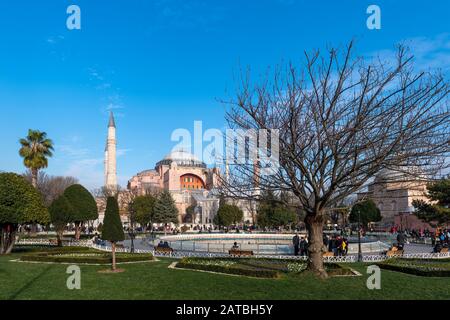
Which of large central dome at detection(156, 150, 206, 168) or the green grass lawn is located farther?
large central dome at detection(156, 150, 206, 168)

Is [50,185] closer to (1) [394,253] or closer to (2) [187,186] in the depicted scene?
(1) [394,253]

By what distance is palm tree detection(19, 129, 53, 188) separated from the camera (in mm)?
33438

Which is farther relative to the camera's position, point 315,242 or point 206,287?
point 315,242

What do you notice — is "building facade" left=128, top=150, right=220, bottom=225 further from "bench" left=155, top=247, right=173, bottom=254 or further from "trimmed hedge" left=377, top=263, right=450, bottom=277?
"trimmed hedge" left=377, top=263, right=450, bottom=277

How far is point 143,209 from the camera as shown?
5528 centimetres

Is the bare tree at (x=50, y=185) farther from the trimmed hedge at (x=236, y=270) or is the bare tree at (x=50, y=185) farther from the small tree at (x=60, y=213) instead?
the trimmed hedge at (x=236, y=270)

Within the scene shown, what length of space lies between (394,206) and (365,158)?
49.6 metres

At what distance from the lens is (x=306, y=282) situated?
35.5ft

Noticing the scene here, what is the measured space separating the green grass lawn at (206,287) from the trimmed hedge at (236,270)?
0.48m

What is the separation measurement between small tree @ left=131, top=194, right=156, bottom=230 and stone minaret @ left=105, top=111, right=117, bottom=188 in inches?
767

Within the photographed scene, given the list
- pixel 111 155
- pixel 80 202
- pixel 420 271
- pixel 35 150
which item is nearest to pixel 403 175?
pixel 420 271

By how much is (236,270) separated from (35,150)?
27.0m

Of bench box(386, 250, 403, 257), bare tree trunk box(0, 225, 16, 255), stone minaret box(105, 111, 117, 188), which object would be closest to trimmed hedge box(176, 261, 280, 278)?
bench box(386, 250, 403, 257)
